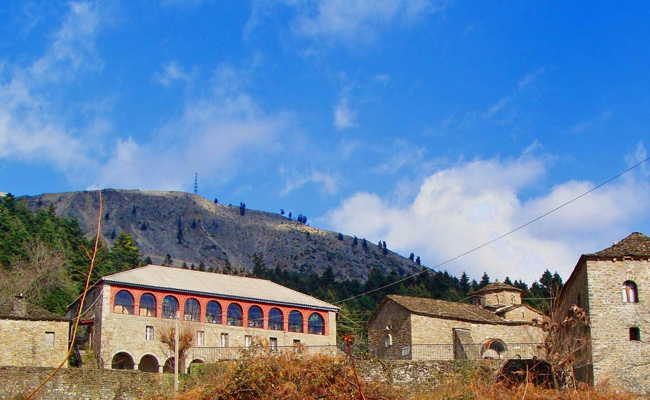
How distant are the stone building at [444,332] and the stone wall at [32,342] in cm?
1967

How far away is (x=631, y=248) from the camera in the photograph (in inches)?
1416

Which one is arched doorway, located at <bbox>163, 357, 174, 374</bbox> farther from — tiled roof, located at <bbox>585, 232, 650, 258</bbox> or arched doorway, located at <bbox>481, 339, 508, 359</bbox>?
tiled roof, located at <bbox>585, 232, 650, 258</bbox>

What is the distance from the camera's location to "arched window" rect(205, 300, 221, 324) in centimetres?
5034

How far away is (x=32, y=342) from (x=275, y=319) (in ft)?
54.9

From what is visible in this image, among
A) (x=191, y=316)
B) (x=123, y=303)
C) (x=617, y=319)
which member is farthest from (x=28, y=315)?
(x=617, y=319)

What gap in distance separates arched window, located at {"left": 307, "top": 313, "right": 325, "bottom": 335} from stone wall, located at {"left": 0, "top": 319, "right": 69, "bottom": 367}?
1745cm

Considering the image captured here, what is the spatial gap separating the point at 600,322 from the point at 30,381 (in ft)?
87.1

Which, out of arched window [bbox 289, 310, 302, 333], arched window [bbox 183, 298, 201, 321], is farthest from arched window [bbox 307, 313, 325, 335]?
arched window [bbox 183, 298, 201, 321]

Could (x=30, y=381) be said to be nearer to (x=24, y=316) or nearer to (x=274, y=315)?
(x=24, y=316)

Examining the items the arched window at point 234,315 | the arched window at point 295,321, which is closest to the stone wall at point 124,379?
the arched window at point 234,315

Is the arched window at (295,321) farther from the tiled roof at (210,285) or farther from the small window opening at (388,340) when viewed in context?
the small window opening at (388,340)

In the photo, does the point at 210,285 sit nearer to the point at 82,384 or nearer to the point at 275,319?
the point at 275,319

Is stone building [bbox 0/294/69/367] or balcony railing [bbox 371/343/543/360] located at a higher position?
stone building [bbox 0/294/69/367]

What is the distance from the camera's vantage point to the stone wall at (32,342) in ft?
136
